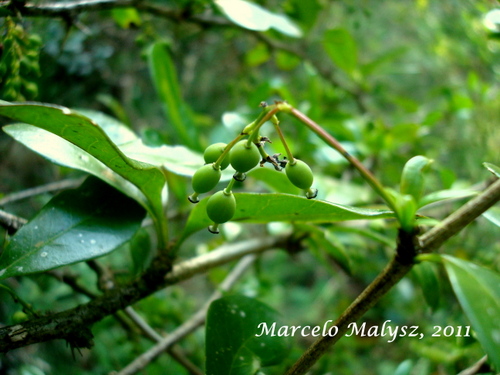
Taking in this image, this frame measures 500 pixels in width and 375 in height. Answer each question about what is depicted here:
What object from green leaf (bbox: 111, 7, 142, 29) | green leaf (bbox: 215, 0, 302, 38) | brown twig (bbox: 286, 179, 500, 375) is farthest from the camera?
green leaf (bbox: 111, 7, 142, 29)

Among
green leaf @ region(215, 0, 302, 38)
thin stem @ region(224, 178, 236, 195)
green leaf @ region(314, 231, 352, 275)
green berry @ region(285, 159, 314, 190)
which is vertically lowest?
green leaf @ region(314, 231, 352, 275)

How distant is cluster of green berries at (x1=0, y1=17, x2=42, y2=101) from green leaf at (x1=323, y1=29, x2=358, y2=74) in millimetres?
954

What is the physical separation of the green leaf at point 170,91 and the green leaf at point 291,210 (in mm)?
428

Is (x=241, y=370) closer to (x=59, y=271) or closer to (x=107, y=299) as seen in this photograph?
(x=107, y=299)

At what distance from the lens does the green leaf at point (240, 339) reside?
60 centimetres

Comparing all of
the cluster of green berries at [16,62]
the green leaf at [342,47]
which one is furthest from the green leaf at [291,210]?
the green leaf at [342,47]

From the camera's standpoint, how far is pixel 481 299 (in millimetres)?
410

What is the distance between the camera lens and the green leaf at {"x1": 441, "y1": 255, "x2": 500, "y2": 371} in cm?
39

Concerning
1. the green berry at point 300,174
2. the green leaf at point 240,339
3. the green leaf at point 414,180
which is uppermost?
the green leaf at point 414,180

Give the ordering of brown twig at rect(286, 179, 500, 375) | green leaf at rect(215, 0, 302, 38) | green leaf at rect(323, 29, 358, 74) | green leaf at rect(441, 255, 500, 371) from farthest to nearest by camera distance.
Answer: green leaf at rect(323, 29, 358, 74) < green leaf at rect(215, 0, 302, 38) < brown twig at rect(286, 179, 500, 375) < green leaf at rect(441, 255, 500, 371)

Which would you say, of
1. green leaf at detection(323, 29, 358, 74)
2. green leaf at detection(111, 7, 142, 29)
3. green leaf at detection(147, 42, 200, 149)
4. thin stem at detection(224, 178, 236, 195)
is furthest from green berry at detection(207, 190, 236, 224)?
green leaf at detection(323, 29, 358, 74)

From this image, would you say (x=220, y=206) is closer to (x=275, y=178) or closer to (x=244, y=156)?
(x=244, y=156)

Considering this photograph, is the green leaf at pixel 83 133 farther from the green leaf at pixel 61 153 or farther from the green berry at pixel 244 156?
the green berry at pixel 244 156

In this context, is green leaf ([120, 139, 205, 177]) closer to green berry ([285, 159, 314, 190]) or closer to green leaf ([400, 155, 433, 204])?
green berry ([285, 159, 314, 190])
